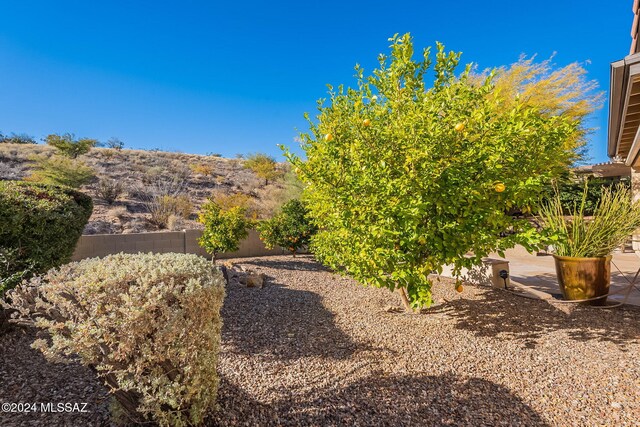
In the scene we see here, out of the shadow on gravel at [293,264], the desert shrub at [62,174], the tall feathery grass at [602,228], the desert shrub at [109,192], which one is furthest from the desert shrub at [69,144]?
the tall feathery grass at [602,228]

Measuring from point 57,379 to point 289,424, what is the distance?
1.90 meters

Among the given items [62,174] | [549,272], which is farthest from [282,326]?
[62,174]

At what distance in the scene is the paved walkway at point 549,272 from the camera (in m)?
6.11

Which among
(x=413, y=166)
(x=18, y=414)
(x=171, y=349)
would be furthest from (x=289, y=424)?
(x=413, y=166)

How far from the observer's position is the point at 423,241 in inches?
146

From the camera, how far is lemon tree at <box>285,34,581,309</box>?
11.6ft

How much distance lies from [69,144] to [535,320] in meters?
28.5

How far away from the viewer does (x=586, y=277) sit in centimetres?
495

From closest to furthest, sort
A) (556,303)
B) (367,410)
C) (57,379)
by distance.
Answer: (367,410)
(57,379)
(556,303)

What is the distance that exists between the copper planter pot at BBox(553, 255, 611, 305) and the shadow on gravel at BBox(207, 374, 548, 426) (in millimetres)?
3258

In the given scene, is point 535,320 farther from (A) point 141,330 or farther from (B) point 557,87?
(B) point 557,87

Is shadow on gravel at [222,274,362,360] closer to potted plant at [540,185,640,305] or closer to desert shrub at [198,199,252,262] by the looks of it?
desert shrub at [198,199,252,262]

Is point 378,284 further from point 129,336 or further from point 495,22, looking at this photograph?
point 495,22

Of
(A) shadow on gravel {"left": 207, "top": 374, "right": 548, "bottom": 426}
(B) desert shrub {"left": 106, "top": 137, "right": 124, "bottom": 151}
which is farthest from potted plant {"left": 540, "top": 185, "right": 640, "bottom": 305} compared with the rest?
(B) desert shrub {"left": 106, "top": 137, "right": 124, "bottom": 151}
